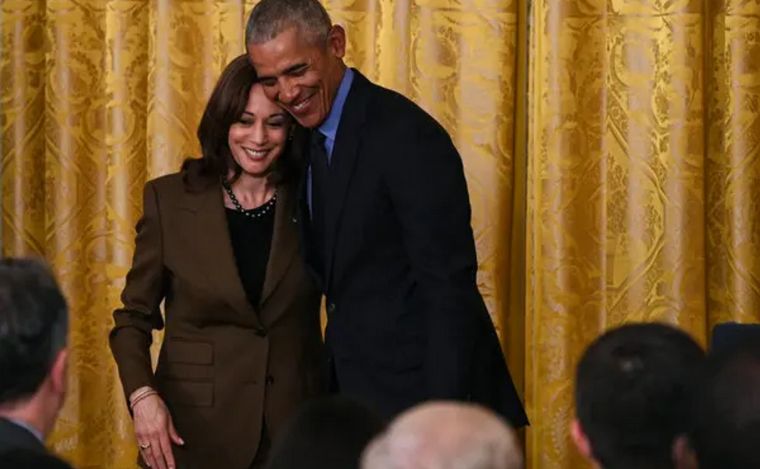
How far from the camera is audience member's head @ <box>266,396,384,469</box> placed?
171cm

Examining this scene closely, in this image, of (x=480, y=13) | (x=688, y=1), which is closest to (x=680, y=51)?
(x=688, y=1)

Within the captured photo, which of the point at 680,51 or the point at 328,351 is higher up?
the point at 680,51

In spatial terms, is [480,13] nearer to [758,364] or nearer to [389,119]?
[389,119]

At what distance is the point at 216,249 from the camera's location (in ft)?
10.3

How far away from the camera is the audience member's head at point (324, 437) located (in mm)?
1711

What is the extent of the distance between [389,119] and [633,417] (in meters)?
1.36

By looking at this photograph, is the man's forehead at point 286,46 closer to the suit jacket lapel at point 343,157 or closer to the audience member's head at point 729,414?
the suit jacket lapel at point 343,157

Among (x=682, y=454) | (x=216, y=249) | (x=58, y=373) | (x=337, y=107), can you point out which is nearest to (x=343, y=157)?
(x=337, y=107)

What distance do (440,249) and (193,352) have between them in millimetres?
600

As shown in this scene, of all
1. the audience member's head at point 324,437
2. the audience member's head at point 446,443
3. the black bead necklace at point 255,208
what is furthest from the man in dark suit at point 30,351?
the black bead necklace at point 255,208

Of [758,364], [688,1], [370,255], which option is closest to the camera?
[758,364]

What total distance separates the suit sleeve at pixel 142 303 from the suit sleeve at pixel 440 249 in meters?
0.55

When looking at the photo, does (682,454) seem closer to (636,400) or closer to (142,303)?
(636,400)

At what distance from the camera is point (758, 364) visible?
1.65 m
